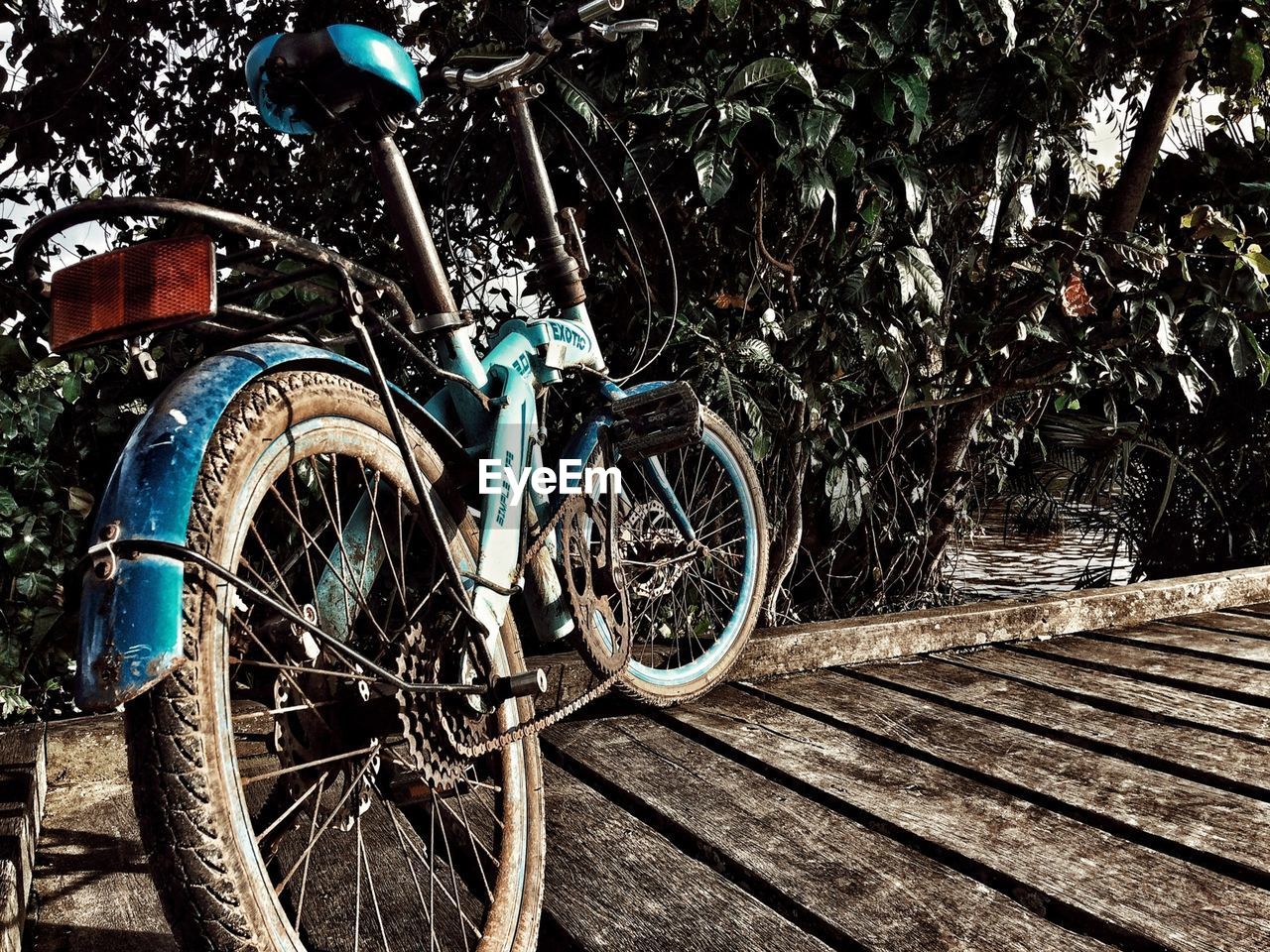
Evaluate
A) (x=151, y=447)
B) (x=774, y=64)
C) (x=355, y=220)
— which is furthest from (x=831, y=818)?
(x=355, y=220)

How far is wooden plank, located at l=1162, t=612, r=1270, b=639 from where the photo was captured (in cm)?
259

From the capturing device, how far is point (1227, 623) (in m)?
2.70

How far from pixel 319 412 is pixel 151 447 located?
20 cm

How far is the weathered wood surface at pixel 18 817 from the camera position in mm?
1084

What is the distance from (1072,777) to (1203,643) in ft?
3.58

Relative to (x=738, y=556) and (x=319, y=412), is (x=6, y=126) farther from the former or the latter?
(x=738, y=556)

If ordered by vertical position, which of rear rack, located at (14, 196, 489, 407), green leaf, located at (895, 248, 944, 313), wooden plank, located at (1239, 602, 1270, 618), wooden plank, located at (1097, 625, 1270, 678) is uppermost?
green leaf, located at (895, 248, 944, 313)

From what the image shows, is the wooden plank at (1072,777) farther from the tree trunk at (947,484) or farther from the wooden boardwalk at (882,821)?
the tree trunk at (947,484)

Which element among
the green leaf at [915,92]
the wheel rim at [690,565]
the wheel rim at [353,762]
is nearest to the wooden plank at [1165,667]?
the wheel rim at [690,565]

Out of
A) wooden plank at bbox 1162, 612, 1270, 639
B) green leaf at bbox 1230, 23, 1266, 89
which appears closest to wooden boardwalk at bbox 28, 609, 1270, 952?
wooden plank at bbox 1162, 612, 1270, 639

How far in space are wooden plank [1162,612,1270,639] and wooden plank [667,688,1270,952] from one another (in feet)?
4.50

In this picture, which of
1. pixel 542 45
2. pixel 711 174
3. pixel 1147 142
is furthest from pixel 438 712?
pixel 1147 142

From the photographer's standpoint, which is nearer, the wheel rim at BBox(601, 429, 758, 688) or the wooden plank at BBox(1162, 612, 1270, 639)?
the wheel rim at BBox(601, 429, 758, 688)

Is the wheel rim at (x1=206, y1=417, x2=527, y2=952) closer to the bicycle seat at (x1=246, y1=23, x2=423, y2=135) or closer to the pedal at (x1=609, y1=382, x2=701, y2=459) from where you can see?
the bicycle seat at (x1=246, y1=23, x2=423, y2=135)
